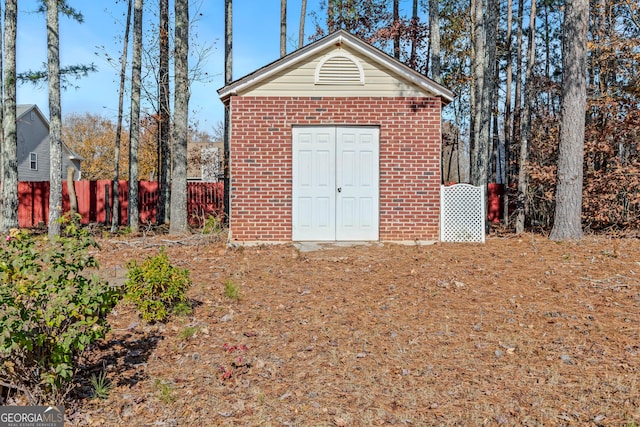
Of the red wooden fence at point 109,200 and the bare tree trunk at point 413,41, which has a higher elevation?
the bare tree trunk at point 413,41

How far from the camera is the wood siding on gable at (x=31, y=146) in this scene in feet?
94.9

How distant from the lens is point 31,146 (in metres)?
30.4

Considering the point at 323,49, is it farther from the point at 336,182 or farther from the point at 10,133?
the point at 10,133

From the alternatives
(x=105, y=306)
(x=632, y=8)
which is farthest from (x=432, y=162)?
(x=632, y=8)

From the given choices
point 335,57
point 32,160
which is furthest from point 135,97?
point 32,160

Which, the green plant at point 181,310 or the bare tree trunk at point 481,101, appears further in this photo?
the bare tree trunk at point 481,101

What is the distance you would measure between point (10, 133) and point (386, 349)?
542 inches

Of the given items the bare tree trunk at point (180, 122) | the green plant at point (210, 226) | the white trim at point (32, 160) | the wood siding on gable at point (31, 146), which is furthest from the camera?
the white trim at point (32, 160)

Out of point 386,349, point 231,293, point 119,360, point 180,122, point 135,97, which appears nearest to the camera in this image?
point 119,360

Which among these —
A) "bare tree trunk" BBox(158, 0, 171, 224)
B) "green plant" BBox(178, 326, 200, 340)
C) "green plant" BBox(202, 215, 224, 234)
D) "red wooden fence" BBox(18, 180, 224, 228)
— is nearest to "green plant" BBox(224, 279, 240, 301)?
"green plant" BBox(178, 326, 200, 340)

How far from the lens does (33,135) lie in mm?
30797

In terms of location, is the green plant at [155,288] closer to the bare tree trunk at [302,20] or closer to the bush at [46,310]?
the bush at [46,310]

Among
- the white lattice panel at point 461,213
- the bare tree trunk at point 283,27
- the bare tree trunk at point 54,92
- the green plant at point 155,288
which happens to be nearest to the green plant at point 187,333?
the green plant at point 155,288

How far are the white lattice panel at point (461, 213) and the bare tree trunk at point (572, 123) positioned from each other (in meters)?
1.92
